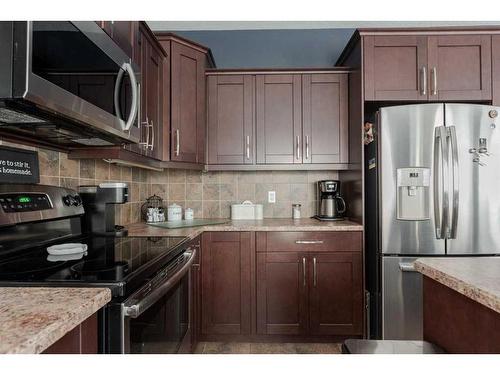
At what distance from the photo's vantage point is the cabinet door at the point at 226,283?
7.61 feet

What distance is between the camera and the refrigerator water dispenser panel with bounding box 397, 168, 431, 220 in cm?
212

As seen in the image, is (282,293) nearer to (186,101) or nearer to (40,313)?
(186,101)

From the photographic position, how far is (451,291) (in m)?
0.95

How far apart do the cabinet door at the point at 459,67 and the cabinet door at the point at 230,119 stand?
1365 millimetres

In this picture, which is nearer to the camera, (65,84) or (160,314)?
(65,84)

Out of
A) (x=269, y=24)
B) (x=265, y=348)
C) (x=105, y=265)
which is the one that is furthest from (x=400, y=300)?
(x=269, y=24)

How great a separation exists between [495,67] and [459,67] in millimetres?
256

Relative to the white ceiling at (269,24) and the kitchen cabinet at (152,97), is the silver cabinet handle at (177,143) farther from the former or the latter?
the white ceiling at (269,24)

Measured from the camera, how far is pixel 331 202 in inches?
105

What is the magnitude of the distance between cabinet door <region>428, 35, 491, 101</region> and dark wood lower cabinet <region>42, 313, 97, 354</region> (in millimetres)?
2493

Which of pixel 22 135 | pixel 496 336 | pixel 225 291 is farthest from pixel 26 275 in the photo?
pixel 225 291

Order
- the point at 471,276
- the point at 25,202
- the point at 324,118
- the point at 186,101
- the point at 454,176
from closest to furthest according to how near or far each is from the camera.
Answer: the point at 471,276 → the point at 25,202 → the point at 454,176 → the point at 186,101 → the point at 324,118

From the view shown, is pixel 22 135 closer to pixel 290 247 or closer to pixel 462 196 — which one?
pixel 290 247

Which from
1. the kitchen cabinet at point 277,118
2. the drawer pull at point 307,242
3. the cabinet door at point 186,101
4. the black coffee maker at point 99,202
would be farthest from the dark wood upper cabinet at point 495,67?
the black coffee maker at point 99,202
